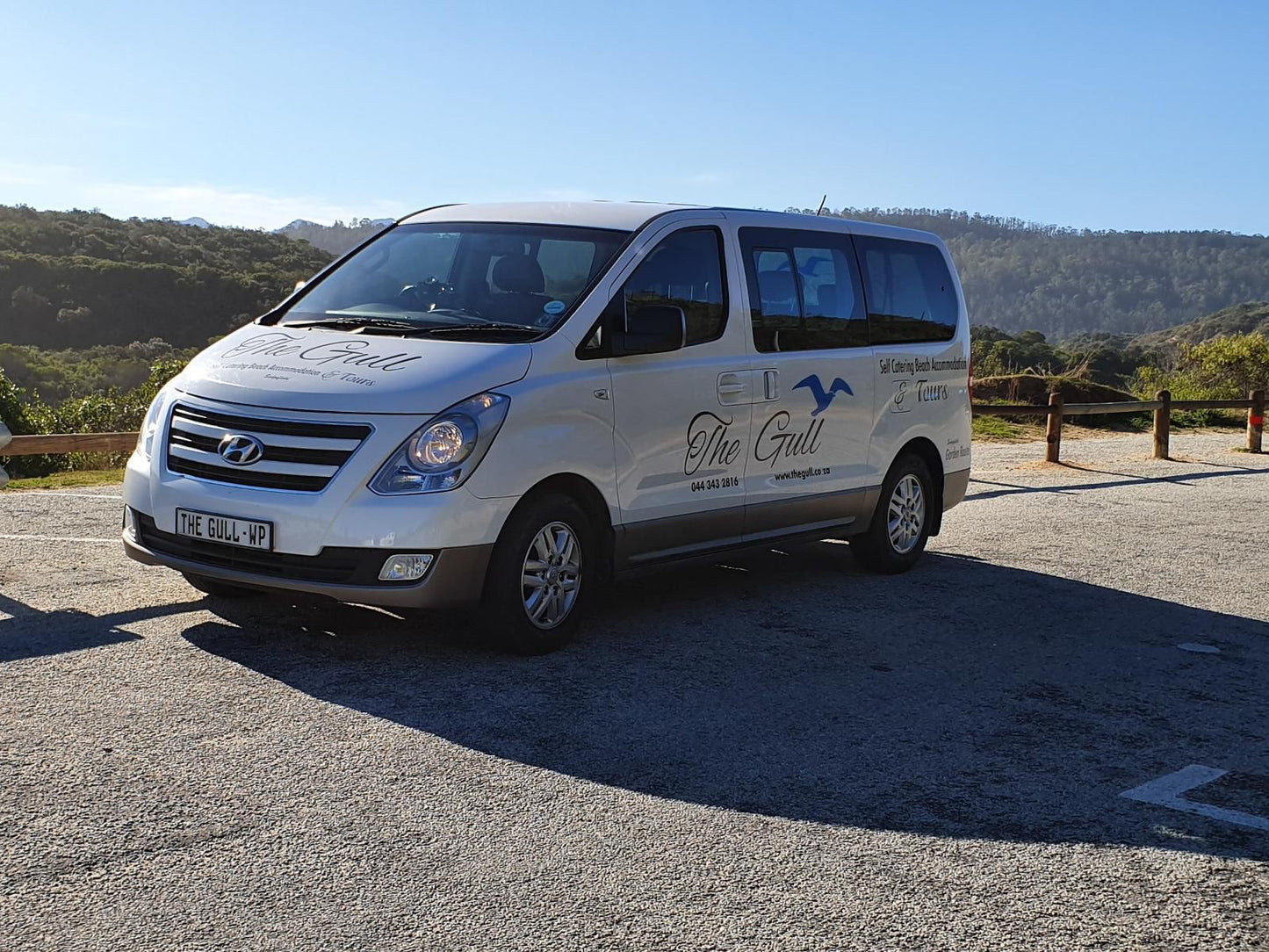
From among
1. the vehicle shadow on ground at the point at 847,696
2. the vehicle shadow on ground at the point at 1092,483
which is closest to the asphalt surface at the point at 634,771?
the vehicle shadow on ground at the point at 847,696

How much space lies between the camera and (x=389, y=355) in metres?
6.38

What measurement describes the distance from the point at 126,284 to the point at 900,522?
57.5 metres

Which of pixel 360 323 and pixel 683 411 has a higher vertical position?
pixel 360 323

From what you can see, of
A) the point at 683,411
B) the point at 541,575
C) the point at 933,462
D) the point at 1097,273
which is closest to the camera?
the point at 541,575

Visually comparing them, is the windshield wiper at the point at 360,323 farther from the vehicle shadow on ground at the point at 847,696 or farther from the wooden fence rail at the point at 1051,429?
the wooden fence rail at the point at 1051,429

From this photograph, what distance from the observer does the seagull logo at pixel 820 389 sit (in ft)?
26.7

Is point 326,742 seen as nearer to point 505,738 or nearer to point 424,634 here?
point 505,738

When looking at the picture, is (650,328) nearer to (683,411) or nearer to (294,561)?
(683,411)

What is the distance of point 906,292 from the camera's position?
9.28 m

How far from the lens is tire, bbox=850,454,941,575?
358 inches

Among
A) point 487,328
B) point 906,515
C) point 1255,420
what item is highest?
point 487,328

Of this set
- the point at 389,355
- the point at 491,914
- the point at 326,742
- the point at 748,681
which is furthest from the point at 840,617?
the point at 491,914

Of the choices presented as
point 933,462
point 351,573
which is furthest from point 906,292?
point 351,573

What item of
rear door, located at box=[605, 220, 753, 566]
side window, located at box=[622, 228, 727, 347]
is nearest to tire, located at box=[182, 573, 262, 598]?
rear door, located at box=[605, 220, 753, 566]
